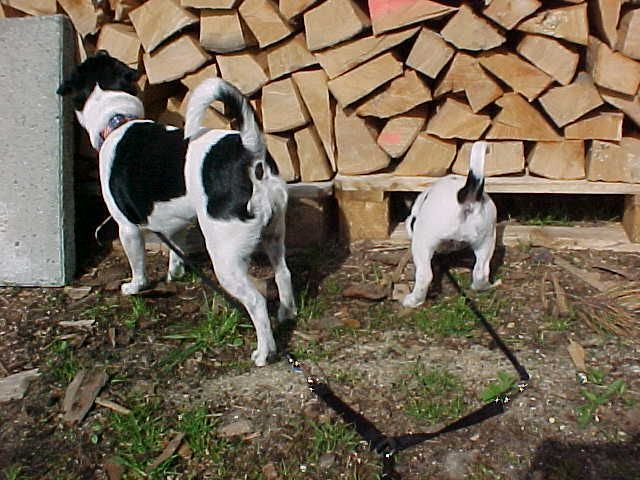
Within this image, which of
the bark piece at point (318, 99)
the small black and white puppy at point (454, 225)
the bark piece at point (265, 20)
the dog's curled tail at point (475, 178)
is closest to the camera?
the dog's curled tail at point (475, 178)

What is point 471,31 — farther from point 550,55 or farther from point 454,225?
point 454,225

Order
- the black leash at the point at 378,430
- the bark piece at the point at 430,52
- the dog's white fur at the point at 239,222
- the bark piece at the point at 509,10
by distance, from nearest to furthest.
Result: the black leash at the point at 378,430, the dog's white fur at the point at 239,222, the bark piece at the point at 509,10, the bark piece at the point at 430,52

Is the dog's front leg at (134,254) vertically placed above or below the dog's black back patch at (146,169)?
below

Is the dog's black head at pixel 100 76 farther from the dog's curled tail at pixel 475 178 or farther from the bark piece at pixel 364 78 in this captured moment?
the dog's curled tail at pixel 475 178

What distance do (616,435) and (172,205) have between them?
1842mm

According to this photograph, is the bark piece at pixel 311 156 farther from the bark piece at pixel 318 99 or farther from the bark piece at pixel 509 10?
the bark piece at pixel 509 10

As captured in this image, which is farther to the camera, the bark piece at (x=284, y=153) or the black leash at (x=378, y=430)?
the bark piece at (x=284, y=153)

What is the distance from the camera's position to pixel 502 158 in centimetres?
341

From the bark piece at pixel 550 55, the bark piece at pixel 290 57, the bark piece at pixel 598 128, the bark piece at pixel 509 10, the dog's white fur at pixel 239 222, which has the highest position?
the bark piece at pixel 509 10

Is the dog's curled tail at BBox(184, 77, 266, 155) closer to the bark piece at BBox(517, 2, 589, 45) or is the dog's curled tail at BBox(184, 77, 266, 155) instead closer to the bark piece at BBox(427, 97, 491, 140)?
the bark piece at BBox(427, 97, 491, 140)

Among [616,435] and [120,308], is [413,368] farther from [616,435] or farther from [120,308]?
[120,308]

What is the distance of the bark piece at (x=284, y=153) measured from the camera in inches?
138

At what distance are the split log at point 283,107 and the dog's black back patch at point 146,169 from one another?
2.00ft

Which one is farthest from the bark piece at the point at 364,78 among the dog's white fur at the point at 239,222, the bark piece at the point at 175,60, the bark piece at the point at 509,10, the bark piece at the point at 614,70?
the bark piece at the point at 614,70
